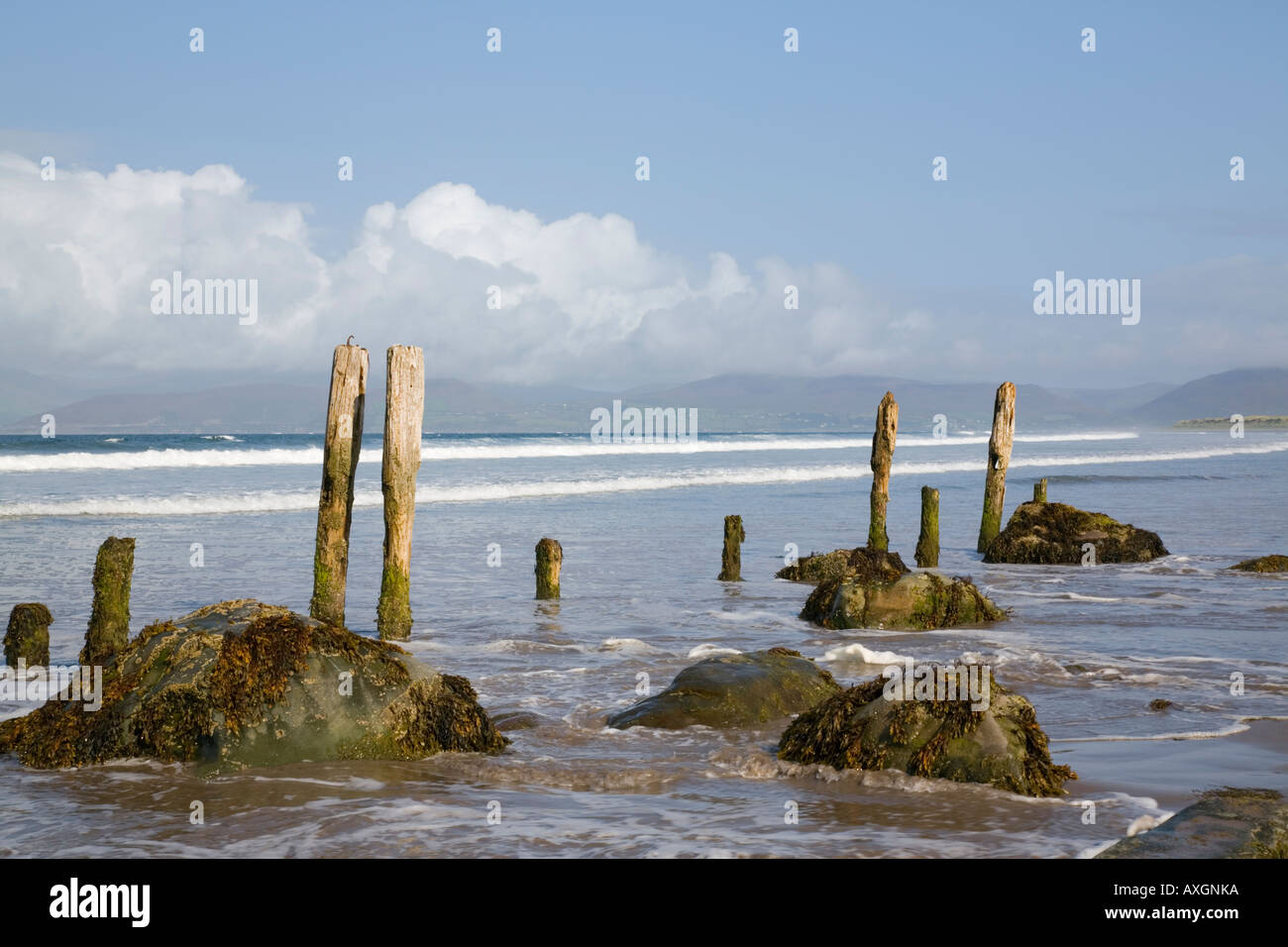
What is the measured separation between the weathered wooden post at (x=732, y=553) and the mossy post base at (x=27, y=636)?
10.1 metres

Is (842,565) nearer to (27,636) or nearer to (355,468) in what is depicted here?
(355,468)

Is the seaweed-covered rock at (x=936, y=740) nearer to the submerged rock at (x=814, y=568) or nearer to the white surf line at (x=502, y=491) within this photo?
the submerged rock at (x=814, y=568)

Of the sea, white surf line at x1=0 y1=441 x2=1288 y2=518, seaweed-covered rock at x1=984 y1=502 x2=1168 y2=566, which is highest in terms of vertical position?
white surf line at x1=0 y1=441 x2=1288 y2=518

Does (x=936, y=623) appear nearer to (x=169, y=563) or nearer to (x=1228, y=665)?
(x=1228, y=665)

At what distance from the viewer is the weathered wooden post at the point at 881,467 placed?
19.8 metres

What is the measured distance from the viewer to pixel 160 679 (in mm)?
7645

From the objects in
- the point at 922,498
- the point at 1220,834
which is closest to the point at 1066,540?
the point at 922,498

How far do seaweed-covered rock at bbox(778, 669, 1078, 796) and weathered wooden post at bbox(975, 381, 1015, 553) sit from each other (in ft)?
50.4

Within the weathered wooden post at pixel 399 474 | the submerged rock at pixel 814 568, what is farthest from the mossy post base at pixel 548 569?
the submerged rock at pixel 814 568

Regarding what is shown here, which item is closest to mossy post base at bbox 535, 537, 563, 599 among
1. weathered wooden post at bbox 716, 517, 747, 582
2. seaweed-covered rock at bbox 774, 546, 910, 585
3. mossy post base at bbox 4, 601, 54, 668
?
weathered wooden post at bbox 716, 517, 747, 582

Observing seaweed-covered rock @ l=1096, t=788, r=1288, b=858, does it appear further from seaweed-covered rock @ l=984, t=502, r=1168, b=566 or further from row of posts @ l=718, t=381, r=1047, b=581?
seaweed-covered rock @ l=984, t=502, r=1168, b=566

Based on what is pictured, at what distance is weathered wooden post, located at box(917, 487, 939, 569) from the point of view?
65.1 ft
